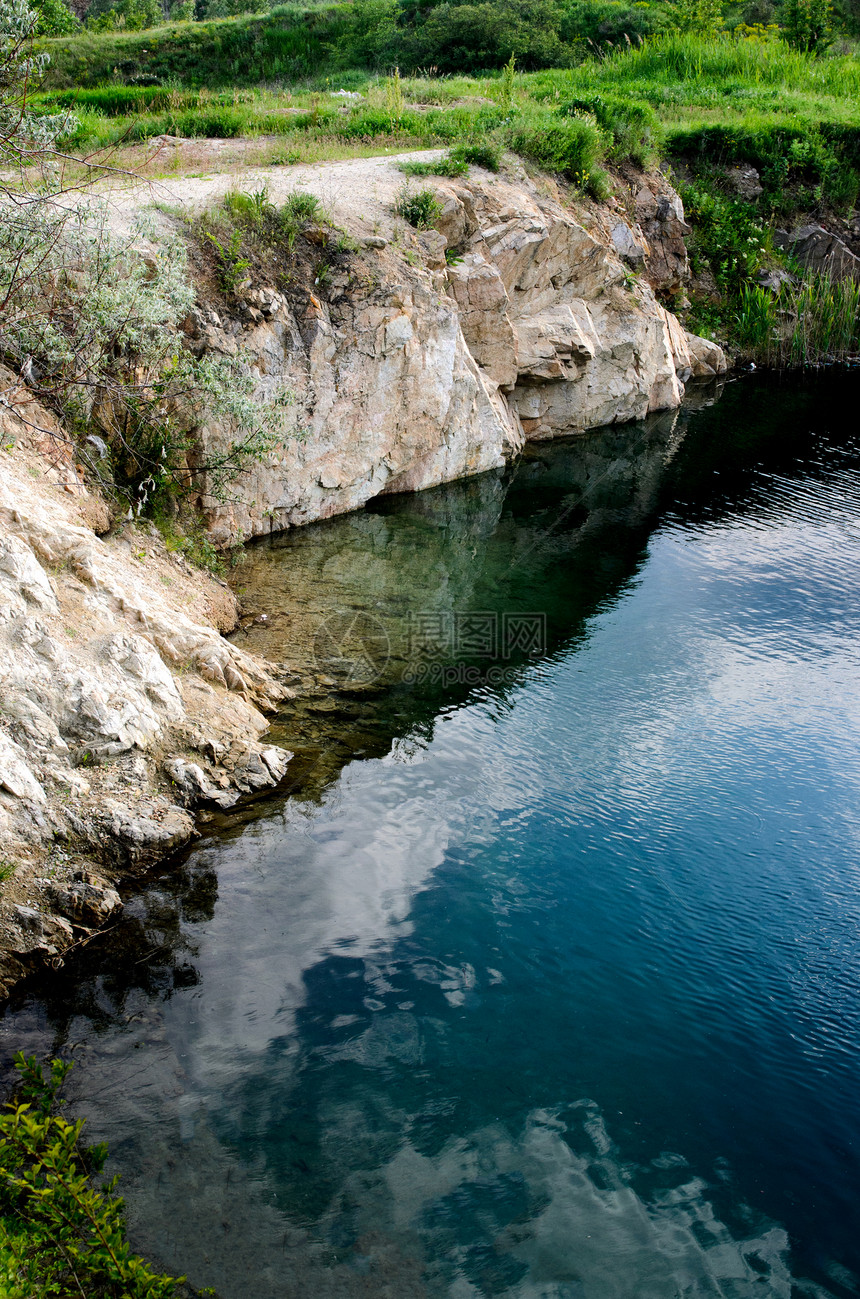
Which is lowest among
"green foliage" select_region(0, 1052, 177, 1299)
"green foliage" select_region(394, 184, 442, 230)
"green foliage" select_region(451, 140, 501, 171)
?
"green foliage" select_region(0, 1052, 177, 1299)

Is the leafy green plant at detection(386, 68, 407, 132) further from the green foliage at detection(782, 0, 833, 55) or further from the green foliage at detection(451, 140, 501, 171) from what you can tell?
the green foliage at detection(782, 0, 833, 55)

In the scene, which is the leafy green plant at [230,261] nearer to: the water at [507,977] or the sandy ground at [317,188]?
the sandy ground at [317,188]

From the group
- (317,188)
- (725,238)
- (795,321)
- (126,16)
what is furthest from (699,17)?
(317,188)

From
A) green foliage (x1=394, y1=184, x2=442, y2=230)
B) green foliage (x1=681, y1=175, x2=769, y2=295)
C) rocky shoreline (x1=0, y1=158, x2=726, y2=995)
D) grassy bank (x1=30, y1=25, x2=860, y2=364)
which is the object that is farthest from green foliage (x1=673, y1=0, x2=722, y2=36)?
green foliage (x1=394, y1=184, x2=442, y2=230)

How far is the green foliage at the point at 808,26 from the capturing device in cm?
2972

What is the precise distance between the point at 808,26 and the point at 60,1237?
122ft

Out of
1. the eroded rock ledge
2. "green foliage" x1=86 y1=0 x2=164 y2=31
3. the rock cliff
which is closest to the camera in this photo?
the eroded rock ledge

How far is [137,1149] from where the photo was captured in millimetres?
4785

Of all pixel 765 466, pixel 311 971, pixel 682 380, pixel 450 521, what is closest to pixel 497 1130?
pixel 311 971

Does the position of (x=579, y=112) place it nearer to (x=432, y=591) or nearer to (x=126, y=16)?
(x=432, y=591)

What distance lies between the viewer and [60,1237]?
3.86m

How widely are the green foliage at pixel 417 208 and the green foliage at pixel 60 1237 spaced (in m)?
13.7

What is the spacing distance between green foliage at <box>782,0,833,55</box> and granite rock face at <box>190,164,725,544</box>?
1658 centimetres

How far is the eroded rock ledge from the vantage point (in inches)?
246
